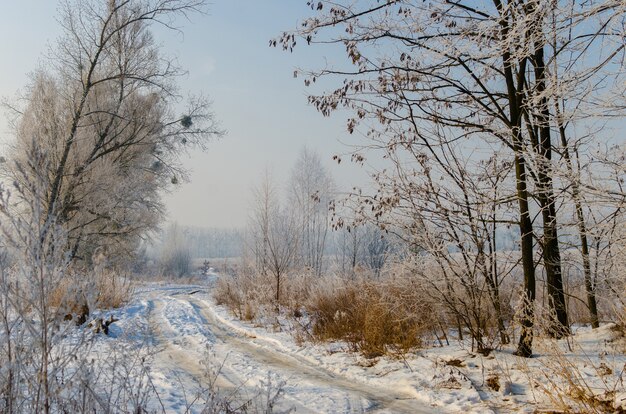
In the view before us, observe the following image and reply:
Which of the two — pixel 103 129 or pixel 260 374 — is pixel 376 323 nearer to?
pixel 260 374

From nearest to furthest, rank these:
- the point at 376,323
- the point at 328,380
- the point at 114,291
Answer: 1. the point at 328,380
2. the point at 376,323
3. the point at 114,291

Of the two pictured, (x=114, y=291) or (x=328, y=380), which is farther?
(x=114, y=291)

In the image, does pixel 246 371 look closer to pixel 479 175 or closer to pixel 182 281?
pixel 479 175

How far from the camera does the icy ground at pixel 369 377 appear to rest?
438 centimetres

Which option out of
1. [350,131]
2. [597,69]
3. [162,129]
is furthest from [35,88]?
[597,69]

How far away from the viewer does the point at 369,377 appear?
20.2ft

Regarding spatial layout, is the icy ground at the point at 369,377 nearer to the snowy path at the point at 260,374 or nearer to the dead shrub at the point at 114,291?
the snowy path at the point at 260,374

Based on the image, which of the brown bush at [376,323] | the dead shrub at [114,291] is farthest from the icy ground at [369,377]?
the dead shrub at [114,291]

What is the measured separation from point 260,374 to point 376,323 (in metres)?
2.00

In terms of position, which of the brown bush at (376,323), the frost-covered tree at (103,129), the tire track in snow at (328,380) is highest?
the frost-covered tree at (103,129)

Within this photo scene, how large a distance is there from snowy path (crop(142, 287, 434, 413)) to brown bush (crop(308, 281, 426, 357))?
0.90m

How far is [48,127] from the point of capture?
17.3m

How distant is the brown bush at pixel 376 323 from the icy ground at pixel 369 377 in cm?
30

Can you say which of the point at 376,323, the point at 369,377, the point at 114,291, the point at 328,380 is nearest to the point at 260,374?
the point at 328,380
